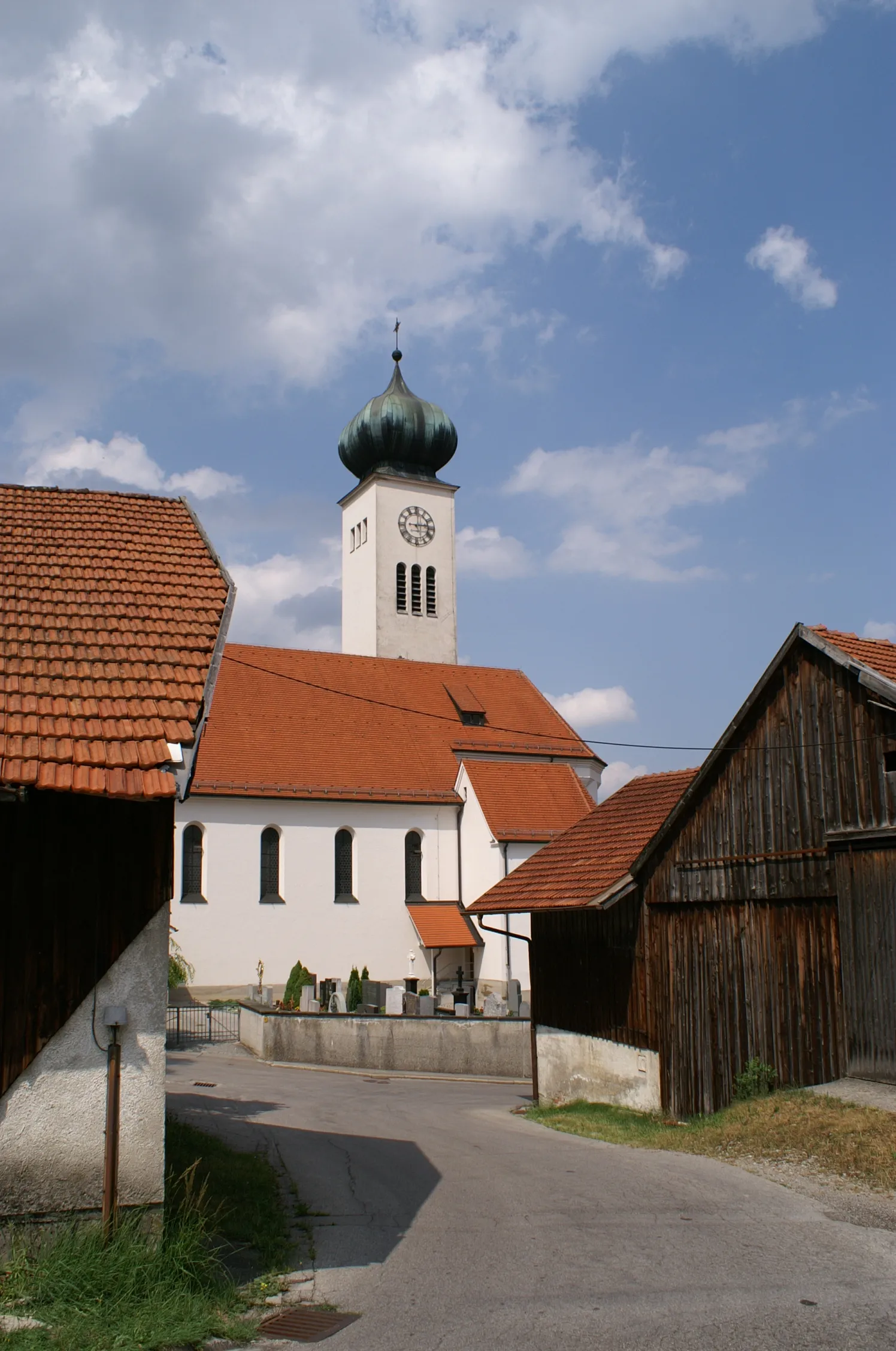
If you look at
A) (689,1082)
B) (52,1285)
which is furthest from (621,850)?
(52,1285)

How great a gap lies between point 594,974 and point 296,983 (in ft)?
48.8

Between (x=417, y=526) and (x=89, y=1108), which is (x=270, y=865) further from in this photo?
(x=89, y=1108)

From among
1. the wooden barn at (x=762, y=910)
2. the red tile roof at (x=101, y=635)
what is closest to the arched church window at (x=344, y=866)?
the wooden barn at (x=762, y=910)

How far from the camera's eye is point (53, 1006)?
6844 mm

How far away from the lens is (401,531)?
4972cm

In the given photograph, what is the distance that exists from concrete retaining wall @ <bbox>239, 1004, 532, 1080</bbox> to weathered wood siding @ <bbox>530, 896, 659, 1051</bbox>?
529 cm

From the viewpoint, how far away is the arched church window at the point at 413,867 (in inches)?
1403

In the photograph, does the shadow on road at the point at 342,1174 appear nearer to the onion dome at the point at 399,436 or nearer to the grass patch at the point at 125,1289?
the grass patch at the point at 125,1289

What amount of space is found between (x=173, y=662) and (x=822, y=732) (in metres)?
8.40

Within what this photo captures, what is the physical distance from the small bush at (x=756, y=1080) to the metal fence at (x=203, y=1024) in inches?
659

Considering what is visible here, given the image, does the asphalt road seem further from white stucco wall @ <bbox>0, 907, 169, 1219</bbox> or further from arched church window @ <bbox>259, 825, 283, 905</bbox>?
arched church window @ <bbox>259, 825, 283, 905</bbox>

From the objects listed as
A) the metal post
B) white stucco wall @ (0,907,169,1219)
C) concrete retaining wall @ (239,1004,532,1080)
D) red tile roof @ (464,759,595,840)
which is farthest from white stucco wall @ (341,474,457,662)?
the metal post

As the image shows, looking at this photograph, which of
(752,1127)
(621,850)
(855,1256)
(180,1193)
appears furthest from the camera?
(621,850)

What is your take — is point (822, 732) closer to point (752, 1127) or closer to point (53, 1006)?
point (752, 1127)
